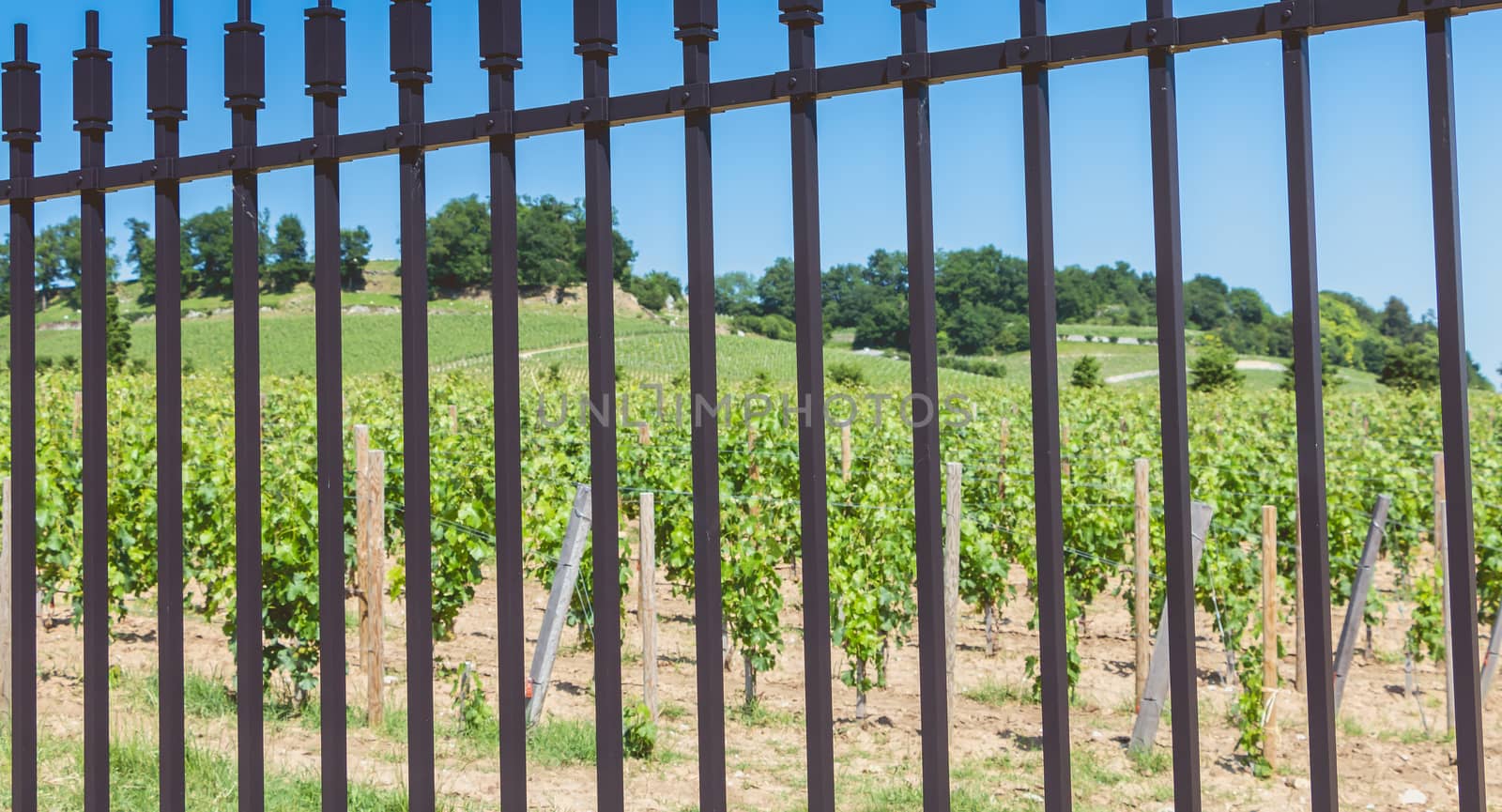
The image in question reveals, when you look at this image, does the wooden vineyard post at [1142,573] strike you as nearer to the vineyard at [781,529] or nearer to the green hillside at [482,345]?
the vineyard at [781,529]

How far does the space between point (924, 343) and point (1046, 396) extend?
0.18 meters

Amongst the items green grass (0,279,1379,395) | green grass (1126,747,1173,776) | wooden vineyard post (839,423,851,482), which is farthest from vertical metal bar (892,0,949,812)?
green grass (0,279,1379,395)

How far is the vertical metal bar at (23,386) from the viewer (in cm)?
245

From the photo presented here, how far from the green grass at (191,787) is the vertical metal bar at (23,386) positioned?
885 millimetres

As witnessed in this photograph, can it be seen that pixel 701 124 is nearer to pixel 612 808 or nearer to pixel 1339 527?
pixel 612 808

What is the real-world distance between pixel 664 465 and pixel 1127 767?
12.7 feet

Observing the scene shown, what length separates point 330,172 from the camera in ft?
6.77

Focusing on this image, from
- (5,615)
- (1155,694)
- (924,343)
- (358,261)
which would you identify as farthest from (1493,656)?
(358,261)

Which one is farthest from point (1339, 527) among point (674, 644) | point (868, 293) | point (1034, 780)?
point (868, 293)

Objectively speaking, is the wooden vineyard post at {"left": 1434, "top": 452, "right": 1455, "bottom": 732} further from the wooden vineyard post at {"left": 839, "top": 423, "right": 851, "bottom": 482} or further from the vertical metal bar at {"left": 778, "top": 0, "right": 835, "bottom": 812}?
the vertical metal bar at {"left": 778, "top": 0, "right": 835, "bottom": 812}

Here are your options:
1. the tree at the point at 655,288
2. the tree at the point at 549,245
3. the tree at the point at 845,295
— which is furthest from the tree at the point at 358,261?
the tree at the point at 845,295

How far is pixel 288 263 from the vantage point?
52.0m

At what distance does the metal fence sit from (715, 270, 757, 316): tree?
3837 centimetres

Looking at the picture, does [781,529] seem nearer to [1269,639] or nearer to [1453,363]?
[1269,639]
